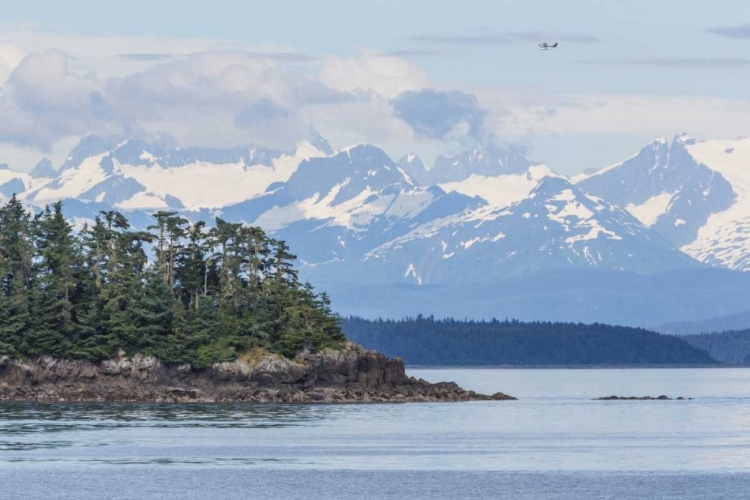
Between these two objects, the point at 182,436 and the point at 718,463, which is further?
the point at 182,436

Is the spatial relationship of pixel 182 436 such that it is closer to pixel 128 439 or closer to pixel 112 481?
pixel 128 439

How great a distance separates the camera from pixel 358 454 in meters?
140

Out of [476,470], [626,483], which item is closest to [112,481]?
[476,470]

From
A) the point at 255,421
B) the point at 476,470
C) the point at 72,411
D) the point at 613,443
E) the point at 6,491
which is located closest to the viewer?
the point at 6,491

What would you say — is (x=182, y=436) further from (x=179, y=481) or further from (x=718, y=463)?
(x=718, y=463)

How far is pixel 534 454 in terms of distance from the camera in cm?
14112

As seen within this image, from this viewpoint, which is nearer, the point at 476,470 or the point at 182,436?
the point at 476,470

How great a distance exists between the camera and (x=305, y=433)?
16150cm

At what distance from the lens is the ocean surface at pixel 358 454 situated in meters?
115

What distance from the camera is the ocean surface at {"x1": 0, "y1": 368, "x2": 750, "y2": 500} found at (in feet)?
378

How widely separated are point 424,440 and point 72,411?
4872 centimetres

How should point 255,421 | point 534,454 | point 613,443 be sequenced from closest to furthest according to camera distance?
1. point 534,454
2. point 613,443
3. point 255,421

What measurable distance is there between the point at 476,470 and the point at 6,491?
1394 inches

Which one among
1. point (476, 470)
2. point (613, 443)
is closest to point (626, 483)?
point (476, 470)
